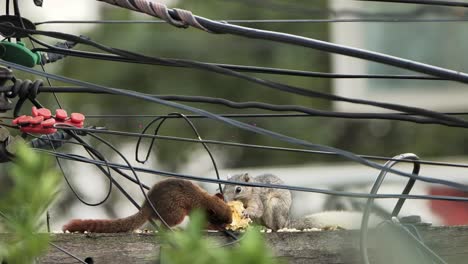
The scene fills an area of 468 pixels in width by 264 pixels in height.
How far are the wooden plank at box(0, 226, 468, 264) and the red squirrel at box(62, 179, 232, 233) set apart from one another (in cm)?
37

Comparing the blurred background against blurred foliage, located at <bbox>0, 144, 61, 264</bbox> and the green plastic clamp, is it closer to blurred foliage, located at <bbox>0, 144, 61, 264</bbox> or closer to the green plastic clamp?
the green plastic clamp

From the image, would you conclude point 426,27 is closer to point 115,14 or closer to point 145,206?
point 115,14

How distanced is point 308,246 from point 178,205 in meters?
0.80

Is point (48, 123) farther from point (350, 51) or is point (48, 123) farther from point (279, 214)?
point (279, 214)

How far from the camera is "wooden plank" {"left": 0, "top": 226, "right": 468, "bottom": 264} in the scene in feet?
17.2

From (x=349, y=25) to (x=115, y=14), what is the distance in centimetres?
517

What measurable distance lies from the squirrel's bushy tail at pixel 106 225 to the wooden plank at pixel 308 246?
0.47 ft

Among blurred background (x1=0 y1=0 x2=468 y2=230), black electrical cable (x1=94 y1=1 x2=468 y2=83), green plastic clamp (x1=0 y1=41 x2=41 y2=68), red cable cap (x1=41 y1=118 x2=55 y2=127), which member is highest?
black electrical cable (x1=94 y1=1 x2=468 y2=83)

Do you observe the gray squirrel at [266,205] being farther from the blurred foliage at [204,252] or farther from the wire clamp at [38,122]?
the blurred foliage at [204,252]

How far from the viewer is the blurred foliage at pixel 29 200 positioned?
7.33 feet

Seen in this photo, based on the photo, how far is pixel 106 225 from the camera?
5.54 m

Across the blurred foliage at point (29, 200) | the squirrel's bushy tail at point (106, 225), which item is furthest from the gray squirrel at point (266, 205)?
the blurred foliage at point (29, 200)

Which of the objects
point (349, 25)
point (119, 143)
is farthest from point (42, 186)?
point (349, 25)

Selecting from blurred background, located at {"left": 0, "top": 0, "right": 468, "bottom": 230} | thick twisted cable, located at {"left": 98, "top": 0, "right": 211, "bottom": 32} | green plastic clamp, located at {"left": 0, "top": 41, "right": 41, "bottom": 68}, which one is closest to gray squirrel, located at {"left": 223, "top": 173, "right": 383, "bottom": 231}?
green plastic clamp, located at {"left": 0, "top": 41, "right": 41, "bottom": 68}
